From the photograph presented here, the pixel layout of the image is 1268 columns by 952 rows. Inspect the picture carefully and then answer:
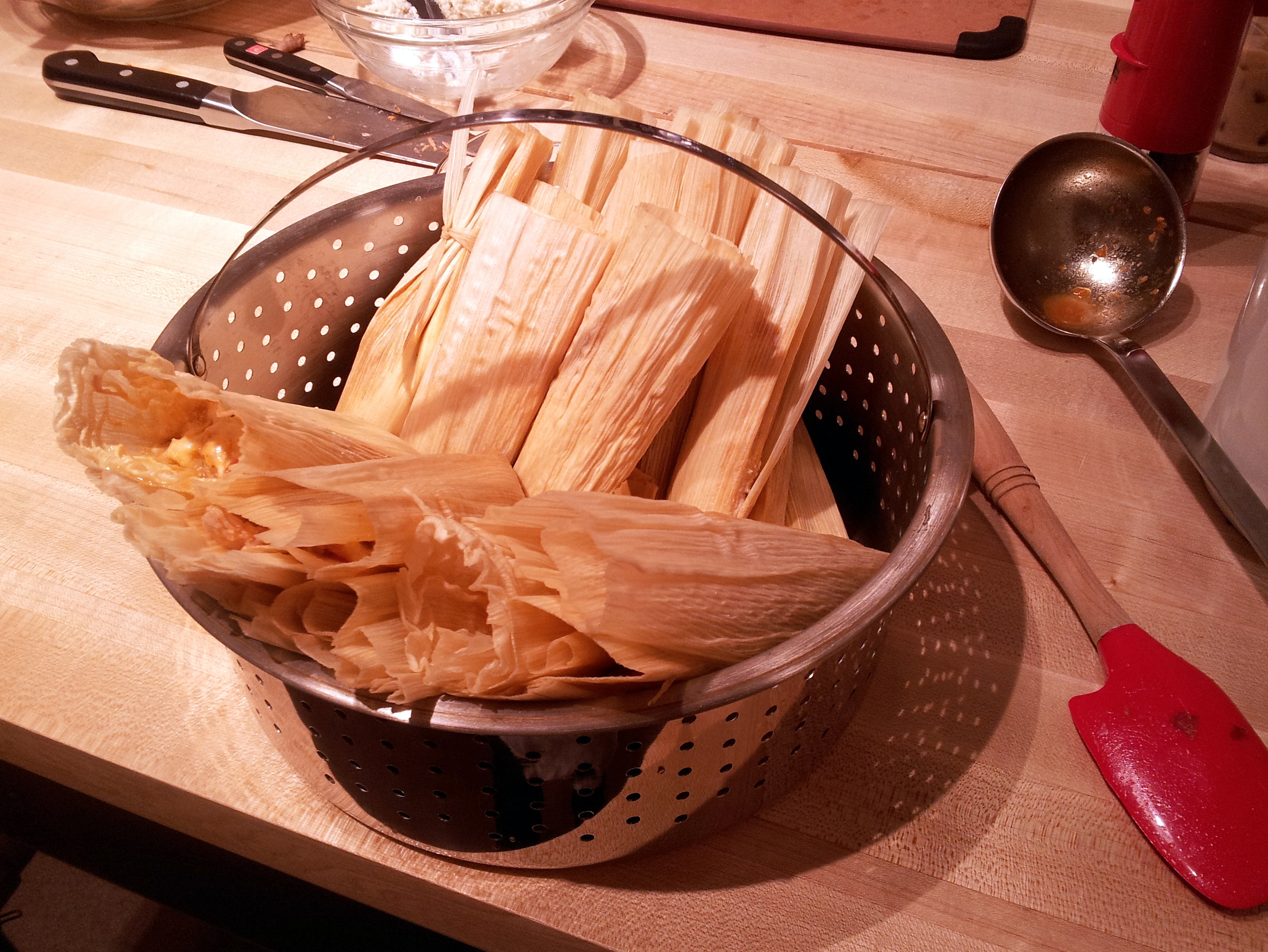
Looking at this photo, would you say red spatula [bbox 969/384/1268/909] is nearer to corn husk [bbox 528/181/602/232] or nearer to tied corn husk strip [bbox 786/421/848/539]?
tied corn husk strip [bbox 786/421/848/539]

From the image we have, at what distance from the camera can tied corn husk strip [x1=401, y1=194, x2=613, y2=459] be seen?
1.73 feet

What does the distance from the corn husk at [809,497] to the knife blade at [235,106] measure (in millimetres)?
490

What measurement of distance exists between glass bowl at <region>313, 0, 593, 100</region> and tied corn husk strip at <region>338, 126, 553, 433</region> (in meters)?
0.36

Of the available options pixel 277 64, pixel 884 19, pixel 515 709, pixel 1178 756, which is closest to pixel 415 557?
pixel 515 709

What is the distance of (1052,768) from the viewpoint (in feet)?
1.72

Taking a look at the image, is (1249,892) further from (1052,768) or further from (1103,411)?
(1103,411)

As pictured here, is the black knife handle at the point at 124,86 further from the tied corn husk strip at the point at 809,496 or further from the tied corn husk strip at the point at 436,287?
the tied corn husk strip at the point at 809,496

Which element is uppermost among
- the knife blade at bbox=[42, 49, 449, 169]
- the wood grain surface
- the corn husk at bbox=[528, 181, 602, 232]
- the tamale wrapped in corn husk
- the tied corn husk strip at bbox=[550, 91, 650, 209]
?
the tied corn husk strip at bbox=[550, 91, 650, 209]

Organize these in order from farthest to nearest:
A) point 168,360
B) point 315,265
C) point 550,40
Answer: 1. point 550,40
2. point 315,265
3. point 168,360

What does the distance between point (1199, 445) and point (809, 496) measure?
0.95ft

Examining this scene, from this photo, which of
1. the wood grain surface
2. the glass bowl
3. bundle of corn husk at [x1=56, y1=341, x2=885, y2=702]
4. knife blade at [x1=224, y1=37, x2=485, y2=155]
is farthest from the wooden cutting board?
bundle of corn husk at [x1=56, y1=341, x2=885, y2=702]

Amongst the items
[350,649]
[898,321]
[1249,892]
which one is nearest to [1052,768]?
[1249,892]

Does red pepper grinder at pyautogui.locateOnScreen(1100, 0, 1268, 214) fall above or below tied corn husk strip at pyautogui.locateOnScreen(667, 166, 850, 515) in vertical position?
above

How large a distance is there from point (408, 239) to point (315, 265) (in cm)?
7
